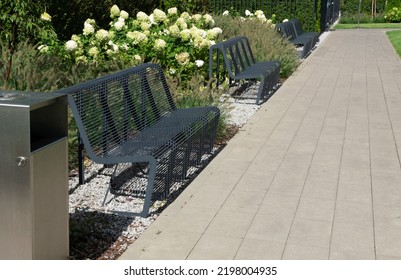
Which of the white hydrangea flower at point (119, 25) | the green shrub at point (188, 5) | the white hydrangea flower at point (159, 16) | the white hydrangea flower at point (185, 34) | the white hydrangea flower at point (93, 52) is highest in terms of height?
the green shrub at point (188, 5)

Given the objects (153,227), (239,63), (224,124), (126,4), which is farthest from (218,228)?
(126,4)

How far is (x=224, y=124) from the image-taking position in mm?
8242

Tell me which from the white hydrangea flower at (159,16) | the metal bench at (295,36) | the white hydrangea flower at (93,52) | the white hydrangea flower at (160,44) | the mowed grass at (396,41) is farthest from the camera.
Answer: the mowed grass at (396,41)

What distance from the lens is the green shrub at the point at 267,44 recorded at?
13672 mm

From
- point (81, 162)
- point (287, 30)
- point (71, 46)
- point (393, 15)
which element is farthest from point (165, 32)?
point (393, 15)

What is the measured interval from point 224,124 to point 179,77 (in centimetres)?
143

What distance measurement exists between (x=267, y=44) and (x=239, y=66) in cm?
275

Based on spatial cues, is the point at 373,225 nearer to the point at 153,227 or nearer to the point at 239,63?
the point at 153,227

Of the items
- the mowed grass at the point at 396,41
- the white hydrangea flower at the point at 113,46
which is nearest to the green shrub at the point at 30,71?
the white hydrangea flower at the point at 113,46

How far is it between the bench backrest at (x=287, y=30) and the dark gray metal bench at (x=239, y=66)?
4.32m

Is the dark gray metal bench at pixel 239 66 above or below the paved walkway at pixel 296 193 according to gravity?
above

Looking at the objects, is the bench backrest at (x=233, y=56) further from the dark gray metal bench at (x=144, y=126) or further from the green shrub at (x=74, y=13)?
the dark gray metal bench at (x=144, y=126)

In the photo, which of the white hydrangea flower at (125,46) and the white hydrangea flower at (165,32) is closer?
the white hydrangea flower at (125,46)

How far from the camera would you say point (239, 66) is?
449 inches
